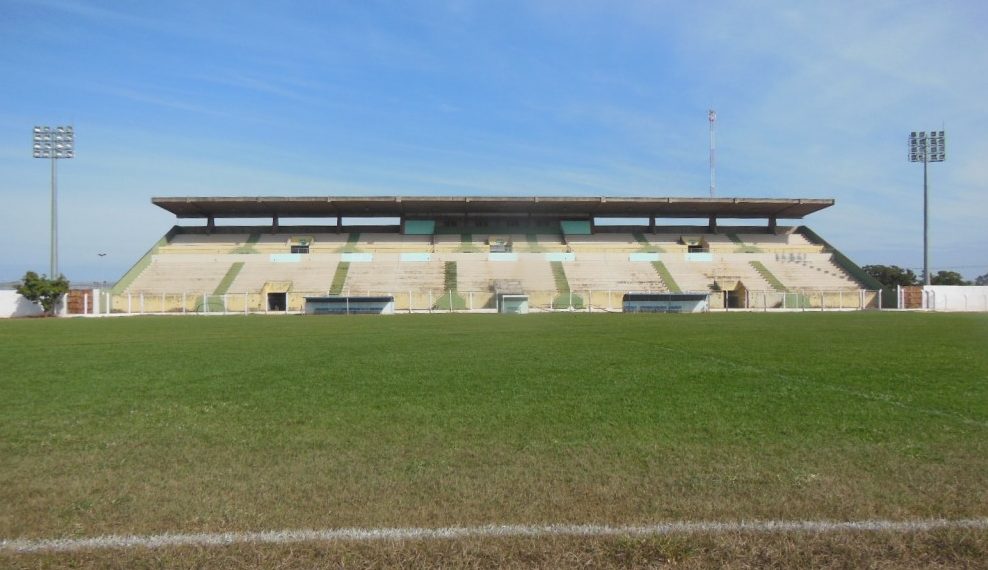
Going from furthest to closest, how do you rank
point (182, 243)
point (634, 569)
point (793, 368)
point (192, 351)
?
point (182, 243), point (192, 351), point (793, 368), point (634, 569)

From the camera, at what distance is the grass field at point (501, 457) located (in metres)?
3.26

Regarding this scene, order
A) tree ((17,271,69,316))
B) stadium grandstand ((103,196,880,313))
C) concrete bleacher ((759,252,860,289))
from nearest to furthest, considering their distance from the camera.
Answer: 1. tree ((17,271,69,316))
2. stadium grandstand ((103,196,880,313))
3. concrete bleacher ((759,252,860,289))

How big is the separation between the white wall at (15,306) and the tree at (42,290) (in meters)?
0.47

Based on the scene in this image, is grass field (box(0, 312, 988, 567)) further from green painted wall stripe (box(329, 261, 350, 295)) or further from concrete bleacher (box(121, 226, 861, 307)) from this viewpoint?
green painted wall stripe (box(329, 261, 350, 295))

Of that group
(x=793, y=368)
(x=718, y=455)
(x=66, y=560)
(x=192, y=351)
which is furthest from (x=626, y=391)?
(x=192, y=351)

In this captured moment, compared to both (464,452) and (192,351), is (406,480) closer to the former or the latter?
(464,452)

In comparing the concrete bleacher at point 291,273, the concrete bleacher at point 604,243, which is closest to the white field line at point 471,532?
the concrete bleacher at point 291,273

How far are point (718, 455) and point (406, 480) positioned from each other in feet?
7.81

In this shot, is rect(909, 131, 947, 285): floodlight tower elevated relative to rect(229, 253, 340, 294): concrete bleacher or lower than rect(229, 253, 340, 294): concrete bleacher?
elevated

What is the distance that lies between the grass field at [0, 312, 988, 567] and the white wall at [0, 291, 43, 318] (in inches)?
1388

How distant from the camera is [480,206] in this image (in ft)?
176

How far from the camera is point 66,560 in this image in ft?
10.3

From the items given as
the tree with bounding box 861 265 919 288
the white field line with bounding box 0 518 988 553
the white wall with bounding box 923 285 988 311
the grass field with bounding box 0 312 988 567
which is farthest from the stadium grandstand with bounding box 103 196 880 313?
the white field line with bounding box 0 518 988 553

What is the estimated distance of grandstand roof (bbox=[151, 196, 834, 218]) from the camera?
50.7 meters
